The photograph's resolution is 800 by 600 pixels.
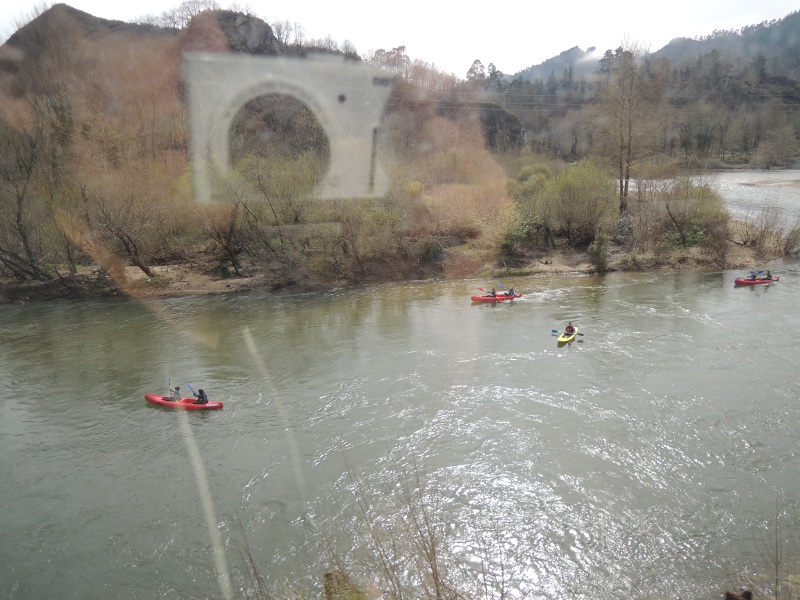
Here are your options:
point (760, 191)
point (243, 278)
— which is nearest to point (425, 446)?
point (243, 278)

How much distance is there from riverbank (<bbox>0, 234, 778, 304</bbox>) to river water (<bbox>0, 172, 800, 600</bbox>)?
6321 mm

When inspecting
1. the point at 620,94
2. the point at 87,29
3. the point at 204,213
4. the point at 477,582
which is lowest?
the point at 477,582

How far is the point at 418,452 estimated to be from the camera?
36.4 ft

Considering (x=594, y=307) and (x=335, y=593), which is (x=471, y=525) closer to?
(x=335, y=593)

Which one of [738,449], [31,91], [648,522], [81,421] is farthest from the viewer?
[31,91]

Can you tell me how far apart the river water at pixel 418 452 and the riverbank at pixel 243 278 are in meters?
6.32

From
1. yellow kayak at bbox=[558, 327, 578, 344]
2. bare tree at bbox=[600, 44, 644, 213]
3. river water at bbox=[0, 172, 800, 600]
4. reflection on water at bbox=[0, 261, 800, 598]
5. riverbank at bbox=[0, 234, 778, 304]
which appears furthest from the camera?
bare tree at bbox=[600, 44, 644, 213]

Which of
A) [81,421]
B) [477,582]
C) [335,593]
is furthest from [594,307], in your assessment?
[81,421]

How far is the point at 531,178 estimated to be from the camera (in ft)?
111

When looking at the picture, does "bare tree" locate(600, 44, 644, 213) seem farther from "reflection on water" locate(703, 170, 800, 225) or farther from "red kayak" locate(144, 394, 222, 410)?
"red kayak" locate(144, 394, 222, 410)

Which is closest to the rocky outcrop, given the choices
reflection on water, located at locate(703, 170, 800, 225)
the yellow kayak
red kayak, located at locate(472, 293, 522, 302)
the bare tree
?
the bare tree

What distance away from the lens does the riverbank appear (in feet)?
84.7

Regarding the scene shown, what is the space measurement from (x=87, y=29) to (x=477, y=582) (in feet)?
241

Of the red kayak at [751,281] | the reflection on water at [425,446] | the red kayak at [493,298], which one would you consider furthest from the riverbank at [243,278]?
the reflection on water at [425,446]
